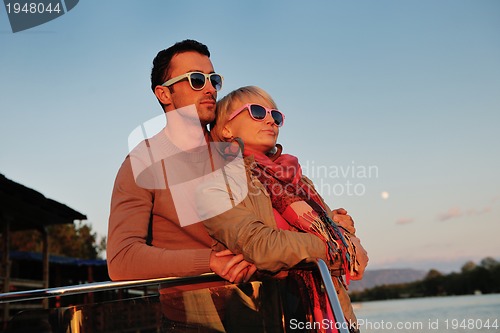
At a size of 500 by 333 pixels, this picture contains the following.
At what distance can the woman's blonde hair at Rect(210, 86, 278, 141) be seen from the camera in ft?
9.23

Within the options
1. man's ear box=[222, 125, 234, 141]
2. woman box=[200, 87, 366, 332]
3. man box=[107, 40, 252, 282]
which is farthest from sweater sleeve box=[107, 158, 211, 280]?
man's ear box=[222, 125, 234, 141]

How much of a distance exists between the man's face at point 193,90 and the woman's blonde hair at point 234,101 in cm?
5

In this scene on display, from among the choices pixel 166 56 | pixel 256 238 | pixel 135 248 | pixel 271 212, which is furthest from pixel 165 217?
pixel 166 56

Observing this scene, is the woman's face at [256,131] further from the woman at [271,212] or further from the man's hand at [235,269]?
the man's hand at [235,269]

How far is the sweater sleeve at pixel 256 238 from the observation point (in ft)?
6.02

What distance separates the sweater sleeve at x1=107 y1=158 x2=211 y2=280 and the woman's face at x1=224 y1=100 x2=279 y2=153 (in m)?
0.57

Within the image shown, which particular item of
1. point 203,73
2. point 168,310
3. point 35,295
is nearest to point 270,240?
point 168,310

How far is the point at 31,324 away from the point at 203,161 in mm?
1226

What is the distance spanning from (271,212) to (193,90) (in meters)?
1.09

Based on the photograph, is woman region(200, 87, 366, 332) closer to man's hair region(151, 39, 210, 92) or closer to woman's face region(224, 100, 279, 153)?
woman's face region(224, 100, 279, 153)

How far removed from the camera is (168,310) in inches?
73.6

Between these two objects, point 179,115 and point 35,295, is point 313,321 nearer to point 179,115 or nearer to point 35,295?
point 35,295

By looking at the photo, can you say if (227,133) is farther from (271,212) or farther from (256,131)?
(271,212)

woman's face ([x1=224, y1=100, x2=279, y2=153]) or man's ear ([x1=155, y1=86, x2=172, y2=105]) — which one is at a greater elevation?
man's ear ([x1=155, y1=86, x2=172, y2=105])
